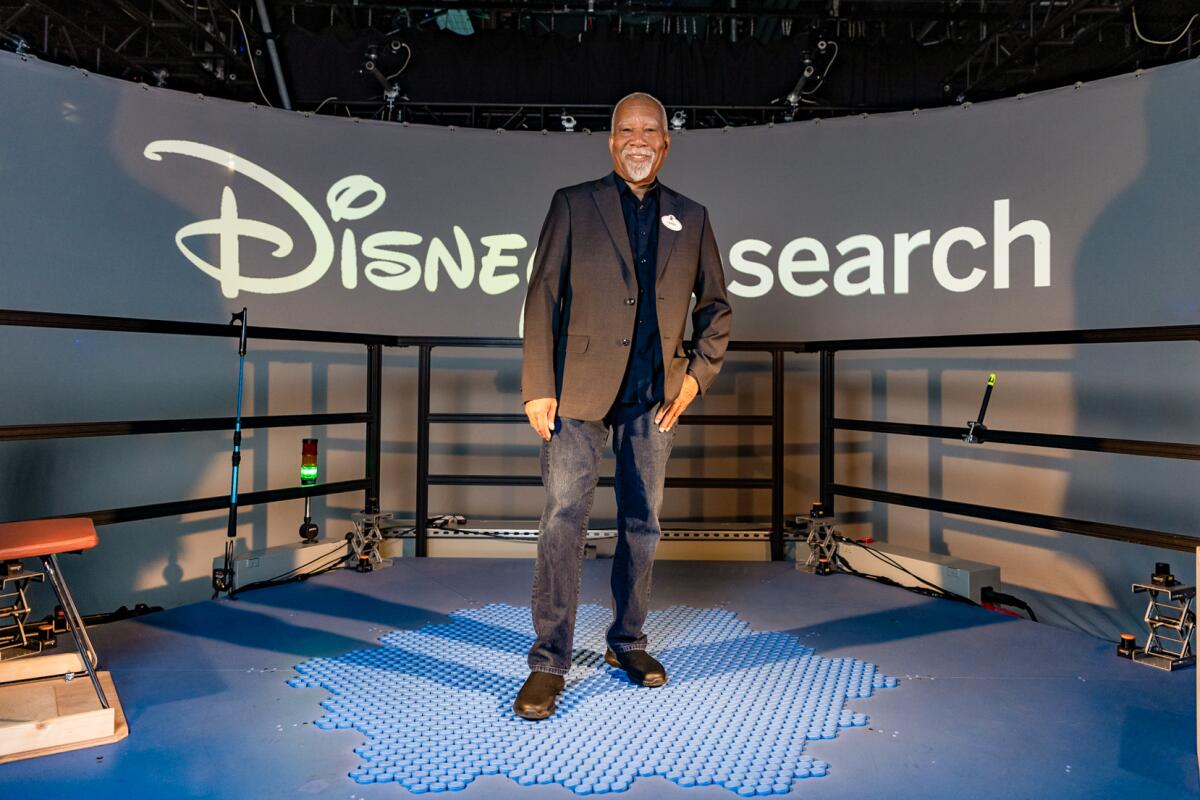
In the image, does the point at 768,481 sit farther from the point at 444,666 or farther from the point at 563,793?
the point at 563,793

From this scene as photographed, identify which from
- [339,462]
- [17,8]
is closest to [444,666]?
[339,462]

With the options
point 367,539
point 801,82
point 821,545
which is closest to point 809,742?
point 821,545

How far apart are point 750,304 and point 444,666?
2833 mm

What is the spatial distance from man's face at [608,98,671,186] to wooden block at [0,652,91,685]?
1803 millimetres

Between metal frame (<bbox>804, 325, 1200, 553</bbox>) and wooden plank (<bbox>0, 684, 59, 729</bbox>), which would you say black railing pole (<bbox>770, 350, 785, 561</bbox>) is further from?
wooden plank (<bbox>0, 684, 59, 729</bbox>)

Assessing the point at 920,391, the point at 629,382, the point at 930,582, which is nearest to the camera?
the point at 629,382

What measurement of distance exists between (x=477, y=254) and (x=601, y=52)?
1678 millimetres

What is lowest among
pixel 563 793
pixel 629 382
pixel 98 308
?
pixel 563 793

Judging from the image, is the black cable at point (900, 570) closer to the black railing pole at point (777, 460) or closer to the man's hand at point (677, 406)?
the black railing pole at point (777, 460)

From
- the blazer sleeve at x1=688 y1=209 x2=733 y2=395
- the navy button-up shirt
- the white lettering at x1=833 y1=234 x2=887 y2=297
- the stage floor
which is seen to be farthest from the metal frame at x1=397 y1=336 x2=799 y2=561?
the navy button-up shirt

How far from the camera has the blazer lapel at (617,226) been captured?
73.4 inches

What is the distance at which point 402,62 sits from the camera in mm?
4922

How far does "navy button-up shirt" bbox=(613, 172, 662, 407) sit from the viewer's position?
1.89m

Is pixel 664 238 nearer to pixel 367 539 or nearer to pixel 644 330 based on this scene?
pixel 644 330
